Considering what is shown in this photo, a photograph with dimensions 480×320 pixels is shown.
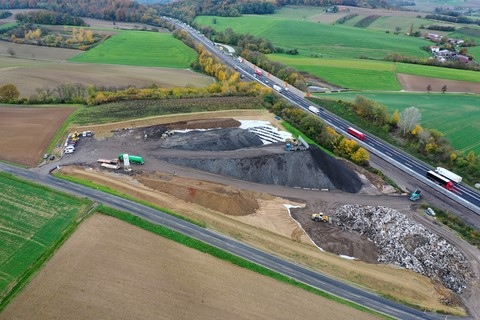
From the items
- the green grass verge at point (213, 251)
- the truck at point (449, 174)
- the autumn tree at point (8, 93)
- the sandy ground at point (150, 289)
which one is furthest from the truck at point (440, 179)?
the autumn tree at point (8, 93)

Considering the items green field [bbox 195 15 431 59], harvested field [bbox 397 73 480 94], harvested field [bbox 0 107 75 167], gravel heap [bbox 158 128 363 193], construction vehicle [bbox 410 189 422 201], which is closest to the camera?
construction vehicle [bbox 410 189 422 201]

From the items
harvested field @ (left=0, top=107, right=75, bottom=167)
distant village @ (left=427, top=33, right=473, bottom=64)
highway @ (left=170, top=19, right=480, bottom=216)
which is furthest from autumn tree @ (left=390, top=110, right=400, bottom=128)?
harvested field @ (left=0, top=107, right=75, bottom=167)

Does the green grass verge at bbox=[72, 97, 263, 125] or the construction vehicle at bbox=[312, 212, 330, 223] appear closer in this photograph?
the construction vehicle at bbox=[312, 212, 330, 223]

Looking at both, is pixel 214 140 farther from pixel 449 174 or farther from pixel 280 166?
pixel 449 174

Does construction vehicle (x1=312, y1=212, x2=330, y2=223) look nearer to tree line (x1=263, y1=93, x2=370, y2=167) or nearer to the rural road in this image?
the rural road

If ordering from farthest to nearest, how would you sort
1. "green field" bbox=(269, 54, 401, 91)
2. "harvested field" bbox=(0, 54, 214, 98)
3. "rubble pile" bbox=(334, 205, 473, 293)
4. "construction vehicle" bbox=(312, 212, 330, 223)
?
"green field" bbox=(269, 54, 401, 91) → "harvested field" bbox=(0, 54, 214, 98) → "construction vehicle" bbox=(312, 212, 330, 223) → "rubble pile" bbox=(334, 205, 473, 293)

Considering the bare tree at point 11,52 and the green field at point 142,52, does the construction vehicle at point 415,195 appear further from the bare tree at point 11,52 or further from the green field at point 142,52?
the bare tree at point 11,52
